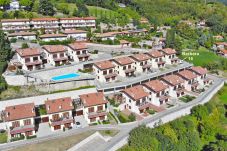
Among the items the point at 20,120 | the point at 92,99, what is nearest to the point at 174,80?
the point at 92,99

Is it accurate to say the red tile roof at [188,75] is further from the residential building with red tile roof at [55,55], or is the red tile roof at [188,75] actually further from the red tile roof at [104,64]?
the residential building with red tile roof at [55,55]

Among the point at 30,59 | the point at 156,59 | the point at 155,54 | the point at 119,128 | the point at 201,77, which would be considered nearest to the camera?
the point at 119,128

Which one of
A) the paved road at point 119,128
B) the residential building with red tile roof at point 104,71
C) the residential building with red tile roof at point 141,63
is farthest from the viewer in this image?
the residential building with red tile roof at point 141,63

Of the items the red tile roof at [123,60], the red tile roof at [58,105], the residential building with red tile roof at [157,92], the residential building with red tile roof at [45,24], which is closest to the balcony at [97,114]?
the red tile roof at [58,105]

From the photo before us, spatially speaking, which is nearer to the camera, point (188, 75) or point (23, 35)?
point (188, 75)

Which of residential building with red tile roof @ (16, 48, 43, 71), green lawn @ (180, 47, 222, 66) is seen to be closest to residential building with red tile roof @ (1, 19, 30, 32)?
residential building with red tile roof @ (16, 48, 43, 71)

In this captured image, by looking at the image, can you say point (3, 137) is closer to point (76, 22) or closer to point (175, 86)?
point (175, 86)

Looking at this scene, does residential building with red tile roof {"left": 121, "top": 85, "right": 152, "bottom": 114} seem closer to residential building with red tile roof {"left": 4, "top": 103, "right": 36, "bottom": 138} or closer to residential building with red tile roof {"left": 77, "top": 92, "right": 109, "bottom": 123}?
residential building with red tile roof {"left": 77, "top": 92, "right": 109, "bottom": 123}

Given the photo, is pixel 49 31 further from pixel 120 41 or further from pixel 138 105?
pixel 138 105
